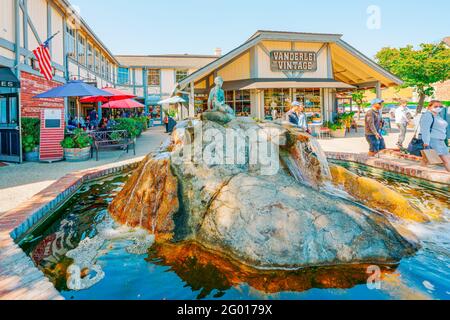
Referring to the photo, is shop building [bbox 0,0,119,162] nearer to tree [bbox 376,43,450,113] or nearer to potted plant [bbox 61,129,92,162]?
potted plant [bbox 61,129,92,162]

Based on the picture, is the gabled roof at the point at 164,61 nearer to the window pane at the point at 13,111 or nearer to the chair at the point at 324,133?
the chair at the point at 324,133

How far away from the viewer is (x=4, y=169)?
325 inches

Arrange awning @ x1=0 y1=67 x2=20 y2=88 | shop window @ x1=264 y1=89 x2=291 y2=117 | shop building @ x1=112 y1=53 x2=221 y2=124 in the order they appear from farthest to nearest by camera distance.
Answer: shop building @ x1=112 y1=53 x2=221 y2=124 < shop window @ x1=264 y1=89 x2=291 y2=117 < awning @ x1=0 y1=67 x2=20 y2=88

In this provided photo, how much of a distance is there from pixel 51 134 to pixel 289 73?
41.9 feet

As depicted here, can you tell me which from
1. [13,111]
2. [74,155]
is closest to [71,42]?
[13,111]

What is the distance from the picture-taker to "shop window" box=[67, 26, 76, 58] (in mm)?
15642

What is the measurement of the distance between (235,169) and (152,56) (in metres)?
35.2

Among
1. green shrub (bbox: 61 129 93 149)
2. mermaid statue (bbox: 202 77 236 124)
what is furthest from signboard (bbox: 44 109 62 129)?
mermaid statue (bbox: 202 77 236 124)

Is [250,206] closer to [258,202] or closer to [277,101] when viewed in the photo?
[258,202]

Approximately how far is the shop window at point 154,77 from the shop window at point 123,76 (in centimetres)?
229

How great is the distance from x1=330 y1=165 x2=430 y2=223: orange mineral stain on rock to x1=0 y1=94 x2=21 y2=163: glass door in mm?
9230

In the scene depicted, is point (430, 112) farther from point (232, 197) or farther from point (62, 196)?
point (62, 196)

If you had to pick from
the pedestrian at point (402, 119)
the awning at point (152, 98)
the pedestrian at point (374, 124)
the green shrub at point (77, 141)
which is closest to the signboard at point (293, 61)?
the pedestrian at point (402, 119)
